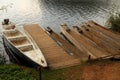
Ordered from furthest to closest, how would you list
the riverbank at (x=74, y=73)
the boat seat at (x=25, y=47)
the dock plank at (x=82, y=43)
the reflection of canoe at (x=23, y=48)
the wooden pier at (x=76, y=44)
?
Result: the boat seat at (x=25, y=47) → the dock plank at (x=82, y=43) → the wooden pier at (x=76, y=44) → the reflection of canoe at (x=23, y=48) → the riverbank at (x=74, y=73)

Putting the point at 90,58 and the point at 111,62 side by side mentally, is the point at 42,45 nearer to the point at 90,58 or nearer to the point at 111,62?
the point at 90,58

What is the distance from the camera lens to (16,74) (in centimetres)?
1702

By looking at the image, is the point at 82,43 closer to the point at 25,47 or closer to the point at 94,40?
the point at 94,40

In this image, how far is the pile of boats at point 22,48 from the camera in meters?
19.2

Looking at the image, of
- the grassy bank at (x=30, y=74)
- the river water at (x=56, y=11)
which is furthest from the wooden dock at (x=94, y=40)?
the river water at (x=56, y=11)

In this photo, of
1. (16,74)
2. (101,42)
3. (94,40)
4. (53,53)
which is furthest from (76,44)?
(16,74)

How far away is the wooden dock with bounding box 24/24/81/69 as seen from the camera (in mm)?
19350

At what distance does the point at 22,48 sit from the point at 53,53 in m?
2.83

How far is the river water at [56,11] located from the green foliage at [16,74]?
14.9 metres

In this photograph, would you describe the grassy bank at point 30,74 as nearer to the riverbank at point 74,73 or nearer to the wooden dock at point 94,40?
the riverbank at point 74,73

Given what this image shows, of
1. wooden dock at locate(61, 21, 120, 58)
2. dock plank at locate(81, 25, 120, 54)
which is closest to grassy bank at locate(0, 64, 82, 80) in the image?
wooden dock at locate(61, 21, 120, 58)

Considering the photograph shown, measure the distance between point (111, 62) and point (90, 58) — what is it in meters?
1.72

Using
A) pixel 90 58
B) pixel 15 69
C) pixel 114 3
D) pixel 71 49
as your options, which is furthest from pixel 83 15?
pixel 15 69

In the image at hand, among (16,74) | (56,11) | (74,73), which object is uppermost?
(16,74)
